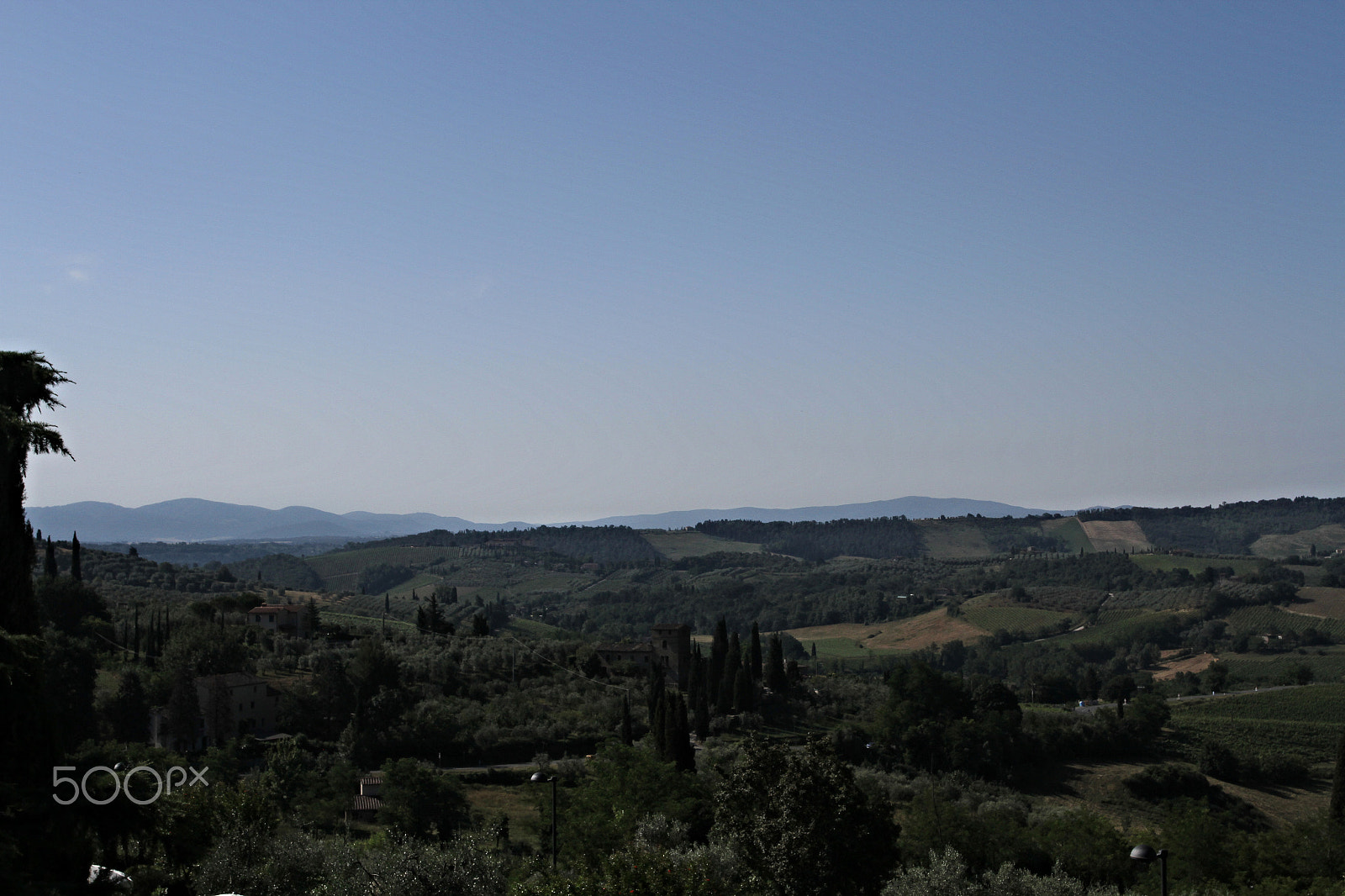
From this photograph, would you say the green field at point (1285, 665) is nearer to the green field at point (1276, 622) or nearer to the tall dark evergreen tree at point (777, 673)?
the green field at point (1276, 622)

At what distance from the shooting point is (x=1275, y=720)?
73938 mm

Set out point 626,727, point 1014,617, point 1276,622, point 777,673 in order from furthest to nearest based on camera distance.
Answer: point 1014,617 < point 1276,622 < point 777,673 < point 626,727

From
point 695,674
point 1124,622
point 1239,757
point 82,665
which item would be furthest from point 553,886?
point 1124,622

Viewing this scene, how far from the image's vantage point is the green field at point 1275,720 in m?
67.3

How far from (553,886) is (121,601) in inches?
3062

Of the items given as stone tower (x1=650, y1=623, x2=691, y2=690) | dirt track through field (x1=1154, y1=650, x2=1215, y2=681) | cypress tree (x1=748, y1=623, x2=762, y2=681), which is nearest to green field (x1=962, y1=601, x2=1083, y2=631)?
dirt track through field (x1=1154, y1=650, x2=1215, y2=681)

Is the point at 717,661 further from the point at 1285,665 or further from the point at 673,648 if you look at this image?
the point at 1285,665

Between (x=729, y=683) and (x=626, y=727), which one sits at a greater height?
(x=729, y=683)

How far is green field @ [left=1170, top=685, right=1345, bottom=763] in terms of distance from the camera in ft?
221

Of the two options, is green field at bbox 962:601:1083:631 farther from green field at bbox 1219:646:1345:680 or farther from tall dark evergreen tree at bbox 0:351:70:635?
tall dark evergreen tree at bbox 0:351:70:635

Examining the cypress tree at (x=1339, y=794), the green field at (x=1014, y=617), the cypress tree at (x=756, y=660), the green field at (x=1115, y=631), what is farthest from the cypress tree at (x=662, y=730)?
the green field at (x=1014, y=617)

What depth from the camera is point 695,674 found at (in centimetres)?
7200

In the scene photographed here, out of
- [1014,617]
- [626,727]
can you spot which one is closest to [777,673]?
[626,727]

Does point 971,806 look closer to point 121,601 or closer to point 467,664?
point 467,664
